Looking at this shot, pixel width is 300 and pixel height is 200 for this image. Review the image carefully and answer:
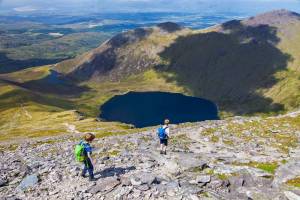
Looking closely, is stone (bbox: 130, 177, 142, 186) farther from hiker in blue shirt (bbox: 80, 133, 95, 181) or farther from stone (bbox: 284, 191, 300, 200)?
stone (bbox: 284, 191, 300, 200)

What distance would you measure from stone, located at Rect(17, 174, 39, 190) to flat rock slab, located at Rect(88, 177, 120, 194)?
535cm

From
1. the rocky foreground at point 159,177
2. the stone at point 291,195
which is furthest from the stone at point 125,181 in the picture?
the stone at point 291,195

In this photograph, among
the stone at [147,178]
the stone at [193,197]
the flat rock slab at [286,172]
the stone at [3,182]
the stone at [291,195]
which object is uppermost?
the stone at [291,195]

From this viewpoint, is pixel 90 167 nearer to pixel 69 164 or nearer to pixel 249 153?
pixel 69 164

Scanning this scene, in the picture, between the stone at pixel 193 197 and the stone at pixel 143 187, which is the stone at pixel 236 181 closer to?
the stone at pixel 193 197

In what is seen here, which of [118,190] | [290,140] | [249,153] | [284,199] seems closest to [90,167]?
[118,190]

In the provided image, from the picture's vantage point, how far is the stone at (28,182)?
102ft

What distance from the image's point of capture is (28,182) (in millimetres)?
31859

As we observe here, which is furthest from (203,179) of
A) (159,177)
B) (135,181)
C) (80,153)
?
(80,153)

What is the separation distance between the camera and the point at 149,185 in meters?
29.3

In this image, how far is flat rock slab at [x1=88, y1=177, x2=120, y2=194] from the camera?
95.4 feet

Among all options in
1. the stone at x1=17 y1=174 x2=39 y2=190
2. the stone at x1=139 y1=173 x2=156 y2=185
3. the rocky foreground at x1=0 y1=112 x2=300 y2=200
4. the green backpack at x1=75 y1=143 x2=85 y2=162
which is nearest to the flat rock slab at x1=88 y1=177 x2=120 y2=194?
the rocky foreground at x1=0 y1=112 x2=300 y2=200

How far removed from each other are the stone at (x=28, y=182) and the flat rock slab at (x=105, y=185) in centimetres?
535

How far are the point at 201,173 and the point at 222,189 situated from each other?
3572mm
